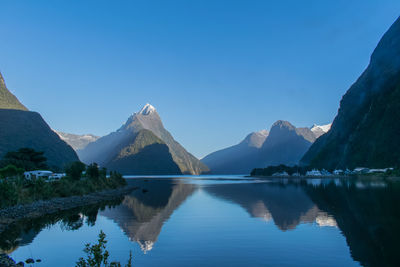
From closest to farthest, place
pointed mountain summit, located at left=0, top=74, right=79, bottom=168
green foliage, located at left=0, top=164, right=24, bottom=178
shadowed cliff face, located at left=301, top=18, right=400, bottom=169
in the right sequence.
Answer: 1. green foliage, located at left=0, top=164, right=24, bottom=178
2. shadowed cliff face, located at left=301, top=18, right=400, bottom=169
3. pointed mountain summit, located at left=0, top=74, right=79, bottom=168

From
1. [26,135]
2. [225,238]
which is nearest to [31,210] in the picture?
[225,238]

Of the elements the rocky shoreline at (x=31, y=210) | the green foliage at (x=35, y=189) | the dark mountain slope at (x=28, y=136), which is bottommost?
the rocky shoreline at (x=31, y=210)

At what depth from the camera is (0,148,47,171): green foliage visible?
311ft

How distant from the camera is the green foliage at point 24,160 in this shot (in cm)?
9488

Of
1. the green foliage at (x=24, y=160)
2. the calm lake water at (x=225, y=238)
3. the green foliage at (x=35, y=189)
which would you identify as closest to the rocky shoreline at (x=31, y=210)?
the green foliage at (x=35, y=189)

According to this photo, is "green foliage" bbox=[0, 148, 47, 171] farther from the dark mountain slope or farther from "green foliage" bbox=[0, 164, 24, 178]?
the dark mountain slope

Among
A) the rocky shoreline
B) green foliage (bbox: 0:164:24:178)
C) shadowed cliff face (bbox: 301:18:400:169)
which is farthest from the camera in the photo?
shadowed cliff face (bbox: 301:18:400:169)

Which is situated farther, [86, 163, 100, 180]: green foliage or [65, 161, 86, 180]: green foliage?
[86, 163, 100, 180]: green foliage

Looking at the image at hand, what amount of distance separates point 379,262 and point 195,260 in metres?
10.1

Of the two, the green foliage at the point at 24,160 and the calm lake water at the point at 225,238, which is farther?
the green foliage at the point at 24,160

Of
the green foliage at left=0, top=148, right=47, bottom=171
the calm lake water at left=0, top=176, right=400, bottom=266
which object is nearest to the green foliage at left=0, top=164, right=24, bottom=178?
the green foliage at left=0, top=148, right=47, bottom=171

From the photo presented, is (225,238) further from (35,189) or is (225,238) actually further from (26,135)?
(26,135)

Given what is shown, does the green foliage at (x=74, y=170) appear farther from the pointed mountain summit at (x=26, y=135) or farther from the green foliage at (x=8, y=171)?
the pointed mountain summit at (x=26, y=135)

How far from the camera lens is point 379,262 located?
16734 mm
